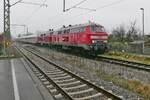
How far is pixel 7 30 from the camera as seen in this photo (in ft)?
113

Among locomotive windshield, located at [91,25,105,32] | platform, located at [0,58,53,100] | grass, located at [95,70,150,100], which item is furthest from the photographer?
locomotive windshield, located at [91,25,105,32]

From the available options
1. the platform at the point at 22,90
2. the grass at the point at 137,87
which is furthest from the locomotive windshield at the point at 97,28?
the platform at the point at 22,90

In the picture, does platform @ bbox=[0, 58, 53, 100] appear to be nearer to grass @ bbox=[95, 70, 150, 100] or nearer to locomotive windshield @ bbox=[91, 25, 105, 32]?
grass @ bbox=[95, 70, 150, 100]

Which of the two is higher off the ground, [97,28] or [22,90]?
[97,28]

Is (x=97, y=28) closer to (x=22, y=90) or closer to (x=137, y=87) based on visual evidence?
(x=137, y=87)

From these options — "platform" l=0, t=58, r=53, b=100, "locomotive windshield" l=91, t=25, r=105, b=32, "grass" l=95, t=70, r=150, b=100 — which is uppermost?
"locomotive windshield" l=91, t=25, r=105, b=32

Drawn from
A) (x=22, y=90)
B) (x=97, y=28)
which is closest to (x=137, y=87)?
(x=22, y=90)

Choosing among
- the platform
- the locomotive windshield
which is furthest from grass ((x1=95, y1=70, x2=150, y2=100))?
the locomotive windshield

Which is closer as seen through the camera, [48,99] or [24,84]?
[48,99]

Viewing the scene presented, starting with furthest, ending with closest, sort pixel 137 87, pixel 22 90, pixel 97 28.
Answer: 1. pixel 97 28
2. pixel 137 87
3. pixel 22 90

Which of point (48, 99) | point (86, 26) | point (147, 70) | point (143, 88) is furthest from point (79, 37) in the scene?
point (48, 99)

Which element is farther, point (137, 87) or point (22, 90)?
point (137, 87)

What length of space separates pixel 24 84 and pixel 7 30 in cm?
2210

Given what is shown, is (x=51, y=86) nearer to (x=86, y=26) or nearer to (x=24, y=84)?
(x=24, y=84)
